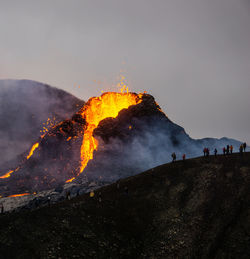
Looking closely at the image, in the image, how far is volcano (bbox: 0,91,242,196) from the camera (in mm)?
121875

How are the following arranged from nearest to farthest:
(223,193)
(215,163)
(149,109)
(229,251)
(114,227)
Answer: (229,251), (114,227), (223,193), (215,163), (149,109)

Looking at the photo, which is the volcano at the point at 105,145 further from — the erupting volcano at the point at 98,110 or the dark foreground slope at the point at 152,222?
the dark foreground slope at the point at 152,222

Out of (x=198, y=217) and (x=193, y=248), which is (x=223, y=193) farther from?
(x=193, y=248)

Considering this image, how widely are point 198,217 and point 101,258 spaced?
14431mm

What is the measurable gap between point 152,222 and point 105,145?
310ft

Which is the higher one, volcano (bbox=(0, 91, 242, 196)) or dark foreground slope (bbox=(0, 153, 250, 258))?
volcano (bbox=(0, 91, 242, 196))

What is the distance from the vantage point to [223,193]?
39.5 m

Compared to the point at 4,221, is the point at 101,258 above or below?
below

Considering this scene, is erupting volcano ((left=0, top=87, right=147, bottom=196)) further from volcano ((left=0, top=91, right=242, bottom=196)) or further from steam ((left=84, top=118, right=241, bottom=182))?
steam ((left=84, top=118, right=241, bottom=182))

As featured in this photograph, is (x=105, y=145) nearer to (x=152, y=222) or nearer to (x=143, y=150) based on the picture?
(x=143, y=150)

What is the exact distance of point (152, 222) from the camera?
37844mm

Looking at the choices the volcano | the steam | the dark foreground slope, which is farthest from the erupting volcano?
the dark foreground slope

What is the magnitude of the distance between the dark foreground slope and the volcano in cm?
6632

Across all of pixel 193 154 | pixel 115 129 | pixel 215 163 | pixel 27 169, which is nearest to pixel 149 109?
pixel 115 129
